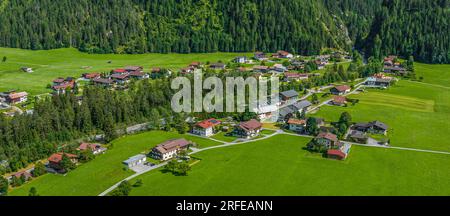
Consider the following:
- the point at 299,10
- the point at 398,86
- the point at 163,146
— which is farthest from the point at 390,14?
the point at 163,146

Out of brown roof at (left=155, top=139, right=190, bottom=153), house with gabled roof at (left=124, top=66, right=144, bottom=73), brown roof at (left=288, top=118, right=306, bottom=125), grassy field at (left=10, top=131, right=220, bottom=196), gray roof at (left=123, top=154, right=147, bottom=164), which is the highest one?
house with gabled roof at (left=124, top=66, right=144, bottom=73)

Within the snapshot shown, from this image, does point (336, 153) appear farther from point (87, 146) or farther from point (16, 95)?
point (16, 95)

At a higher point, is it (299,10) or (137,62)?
(299,10)

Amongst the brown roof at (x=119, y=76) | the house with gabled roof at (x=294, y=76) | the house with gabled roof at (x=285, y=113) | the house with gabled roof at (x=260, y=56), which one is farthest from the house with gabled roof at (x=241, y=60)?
the house with gabled roof at (x=285, y=113)

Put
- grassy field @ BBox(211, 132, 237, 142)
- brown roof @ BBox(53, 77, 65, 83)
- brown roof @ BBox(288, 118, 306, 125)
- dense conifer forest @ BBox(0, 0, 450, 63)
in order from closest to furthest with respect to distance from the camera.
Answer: grassy field @ BBox(211, 132, 237, 142) → brown roof @ BBox(288, 118, 306, 125) → brown roof @ BBox(53, 77, 65, 83) → dense conifer forest @ BBox(0, 0, 450, 63)

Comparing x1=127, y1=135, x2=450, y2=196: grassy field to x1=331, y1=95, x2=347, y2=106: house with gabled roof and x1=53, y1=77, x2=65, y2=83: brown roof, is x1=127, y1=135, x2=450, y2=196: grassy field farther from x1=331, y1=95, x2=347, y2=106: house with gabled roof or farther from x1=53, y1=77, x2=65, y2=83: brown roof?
x1=53, y1=77, x2=65, y2=83: brown roof

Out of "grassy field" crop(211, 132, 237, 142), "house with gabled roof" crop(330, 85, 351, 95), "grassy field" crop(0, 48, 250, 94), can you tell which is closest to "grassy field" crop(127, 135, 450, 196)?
"grassy field" crop(211, 132, 237, 142)

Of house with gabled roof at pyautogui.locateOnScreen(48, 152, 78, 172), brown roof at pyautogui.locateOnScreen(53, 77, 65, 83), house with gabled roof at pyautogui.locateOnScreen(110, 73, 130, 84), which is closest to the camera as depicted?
house with gabled roof at pyautogui.locateOnScreen(48, 152, 78, 172)

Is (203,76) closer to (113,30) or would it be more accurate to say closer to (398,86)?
(398,86)
